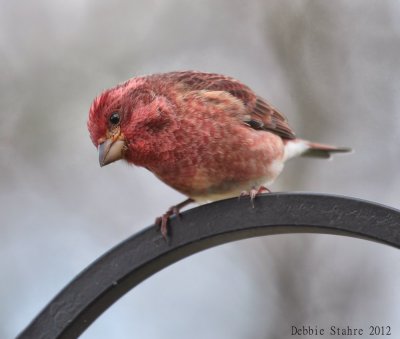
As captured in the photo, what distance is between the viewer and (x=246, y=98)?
5.34 metres

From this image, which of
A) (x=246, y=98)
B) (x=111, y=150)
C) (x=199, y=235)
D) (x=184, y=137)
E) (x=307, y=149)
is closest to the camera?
(x=199, y=235)

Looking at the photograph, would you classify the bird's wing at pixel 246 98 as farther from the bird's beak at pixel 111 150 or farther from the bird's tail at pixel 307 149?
the bird's beak at pixel 111 150

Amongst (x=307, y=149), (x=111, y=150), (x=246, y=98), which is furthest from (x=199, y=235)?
(x=307, y=149)

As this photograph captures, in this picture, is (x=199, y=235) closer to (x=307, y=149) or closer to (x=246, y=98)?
(x=246, y=98)

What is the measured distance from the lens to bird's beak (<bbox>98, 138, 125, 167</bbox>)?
4.45 meters

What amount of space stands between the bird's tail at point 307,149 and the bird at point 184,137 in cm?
48

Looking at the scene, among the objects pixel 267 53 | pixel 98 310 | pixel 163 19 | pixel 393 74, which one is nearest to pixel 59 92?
pixel 163 19

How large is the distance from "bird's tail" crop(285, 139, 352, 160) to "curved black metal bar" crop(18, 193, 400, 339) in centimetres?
226

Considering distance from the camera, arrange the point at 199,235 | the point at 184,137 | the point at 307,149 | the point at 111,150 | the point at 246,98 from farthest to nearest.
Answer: the point at 307,149, the point at 246,98, the point at 184,137, the point at 111,150, the point at 199,235

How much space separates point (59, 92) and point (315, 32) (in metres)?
2.58

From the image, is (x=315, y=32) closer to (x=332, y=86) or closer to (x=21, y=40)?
(x=332, y=86)

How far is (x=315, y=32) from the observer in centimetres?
830

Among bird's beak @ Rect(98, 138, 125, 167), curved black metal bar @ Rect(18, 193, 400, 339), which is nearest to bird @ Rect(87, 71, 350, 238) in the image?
bird's beak @ Rect(98, 138, 125, 167)

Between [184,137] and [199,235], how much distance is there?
4.76 feet
